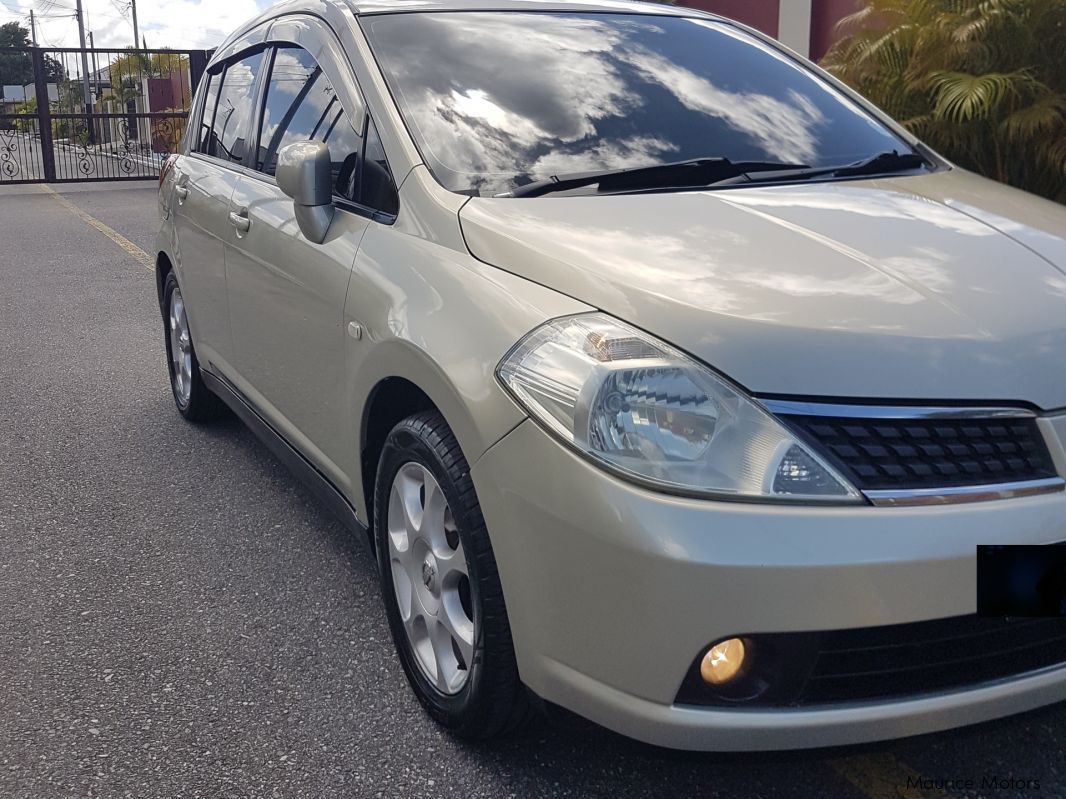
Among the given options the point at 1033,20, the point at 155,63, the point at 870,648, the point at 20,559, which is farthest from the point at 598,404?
the point at 155,63

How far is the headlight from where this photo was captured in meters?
1.83

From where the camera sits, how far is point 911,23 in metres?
7.79

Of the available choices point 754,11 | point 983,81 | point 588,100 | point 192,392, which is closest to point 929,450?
point 588,100

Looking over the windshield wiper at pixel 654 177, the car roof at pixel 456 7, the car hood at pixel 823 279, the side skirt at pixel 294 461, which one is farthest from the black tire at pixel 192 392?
the car hood at pixel 823 279

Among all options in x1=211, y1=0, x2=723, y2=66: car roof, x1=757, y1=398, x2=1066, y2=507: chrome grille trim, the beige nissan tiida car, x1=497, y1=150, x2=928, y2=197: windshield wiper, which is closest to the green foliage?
x1=211, y1=0, x2=723, y2=66: car roof

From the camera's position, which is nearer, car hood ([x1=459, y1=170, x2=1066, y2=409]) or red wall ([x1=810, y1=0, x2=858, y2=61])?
car hood ([x1=459, y1=170, x2=1066, y2=409])

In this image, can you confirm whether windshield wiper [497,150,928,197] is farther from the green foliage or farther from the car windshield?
the green foliage

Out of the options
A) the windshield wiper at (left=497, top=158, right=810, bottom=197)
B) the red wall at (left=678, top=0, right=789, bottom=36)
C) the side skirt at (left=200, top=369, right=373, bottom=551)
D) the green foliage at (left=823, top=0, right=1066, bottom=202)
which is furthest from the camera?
the red wall at (left=678, top=0, right=789, bottom=36)

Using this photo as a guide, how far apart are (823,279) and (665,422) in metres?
0.47

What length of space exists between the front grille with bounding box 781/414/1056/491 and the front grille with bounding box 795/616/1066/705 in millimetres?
238

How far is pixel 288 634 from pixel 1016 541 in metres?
1.92

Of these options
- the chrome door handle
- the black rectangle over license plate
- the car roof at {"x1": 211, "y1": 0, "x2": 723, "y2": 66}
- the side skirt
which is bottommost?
the side skirt

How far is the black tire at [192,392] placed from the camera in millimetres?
4773

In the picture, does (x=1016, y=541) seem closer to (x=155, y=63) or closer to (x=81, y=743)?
(x=81, y=743)
